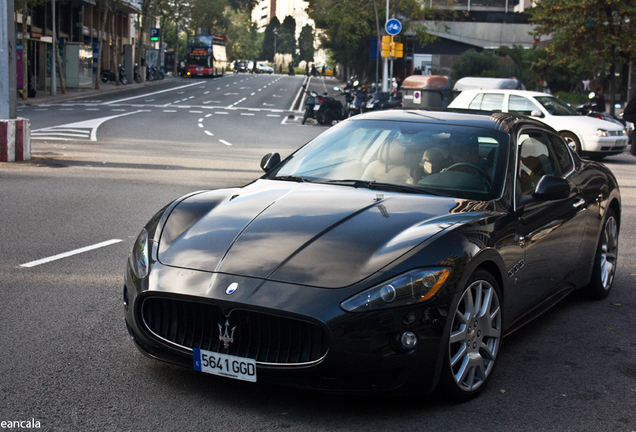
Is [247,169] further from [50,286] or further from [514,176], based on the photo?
[514,176]

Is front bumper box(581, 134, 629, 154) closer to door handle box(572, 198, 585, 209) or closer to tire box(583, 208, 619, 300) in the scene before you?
tire box(583, 208, 619, 300)

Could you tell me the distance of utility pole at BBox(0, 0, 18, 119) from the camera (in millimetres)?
14414

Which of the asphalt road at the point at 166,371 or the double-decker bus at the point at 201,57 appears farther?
the double-decker bus at the point at 201,57

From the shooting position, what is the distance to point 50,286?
5.89 metres

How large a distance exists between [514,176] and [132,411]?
2.57 metres

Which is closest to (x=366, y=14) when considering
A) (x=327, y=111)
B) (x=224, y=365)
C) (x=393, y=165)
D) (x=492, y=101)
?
(x=327, y=111)

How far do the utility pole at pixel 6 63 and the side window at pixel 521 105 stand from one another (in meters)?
10.7

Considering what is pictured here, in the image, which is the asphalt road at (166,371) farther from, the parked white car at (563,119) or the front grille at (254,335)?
the parked white car at (563,119)

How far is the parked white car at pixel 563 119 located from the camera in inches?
698

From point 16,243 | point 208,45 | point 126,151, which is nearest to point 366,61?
point 208,45

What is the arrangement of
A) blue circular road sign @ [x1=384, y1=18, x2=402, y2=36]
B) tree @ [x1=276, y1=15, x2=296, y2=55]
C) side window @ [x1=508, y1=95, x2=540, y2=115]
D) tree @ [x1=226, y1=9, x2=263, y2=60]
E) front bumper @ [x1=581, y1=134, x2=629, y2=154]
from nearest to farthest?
front bumper @ [x1=581, y1=134, x2=629, y2=154] < side window @ [x1=508, y1=95, x2=540, y2=115] < blue circular road sign @ [x1=384, y1=18, x2=402, y2=36] < tree @ [x1=226, y1=9, x2=263, y2=60] < tree @ [x1=276, y1=15, x2=296, y2=55]

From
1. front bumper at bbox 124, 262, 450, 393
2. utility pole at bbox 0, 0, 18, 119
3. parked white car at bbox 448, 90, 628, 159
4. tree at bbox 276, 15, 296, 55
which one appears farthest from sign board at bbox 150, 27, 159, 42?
tree at bbox 276, 15, 296, 55

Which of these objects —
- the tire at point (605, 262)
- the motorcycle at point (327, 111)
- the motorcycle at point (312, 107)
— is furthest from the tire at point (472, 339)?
the motorcycle at point (312, 107)

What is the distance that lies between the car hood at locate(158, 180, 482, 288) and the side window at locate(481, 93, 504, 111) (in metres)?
14.4
